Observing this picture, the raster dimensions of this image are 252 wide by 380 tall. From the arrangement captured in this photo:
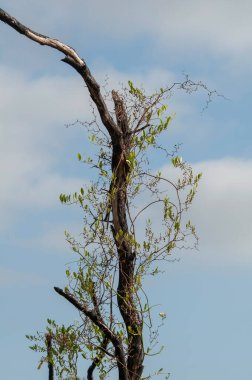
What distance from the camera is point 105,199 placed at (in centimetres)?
785

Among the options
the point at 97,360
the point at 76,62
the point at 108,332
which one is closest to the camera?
the point at 108,332

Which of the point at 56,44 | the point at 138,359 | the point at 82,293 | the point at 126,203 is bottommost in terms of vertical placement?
the point at 138,359

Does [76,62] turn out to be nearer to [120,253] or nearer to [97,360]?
[120,253]

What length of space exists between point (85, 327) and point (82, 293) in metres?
0.37

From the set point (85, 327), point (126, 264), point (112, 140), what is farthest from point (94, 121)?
point (85, 327)

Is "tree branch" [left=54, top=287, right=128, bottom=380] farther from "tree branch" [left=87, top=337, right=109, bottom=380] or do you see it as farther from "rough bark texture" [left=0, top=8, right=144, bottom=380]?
"tree branch" [left=87, top=337, right=109, bottom=380]

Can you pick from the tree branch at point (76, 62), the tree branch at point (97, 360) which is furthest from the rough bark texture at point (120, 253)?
the tree branch at point (97, 360)

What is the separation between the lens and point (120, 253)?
7680 mm

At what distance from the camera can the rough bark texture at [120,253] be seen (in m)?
7.62

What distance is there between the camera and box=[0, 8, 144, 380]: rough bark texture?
7.62 metres

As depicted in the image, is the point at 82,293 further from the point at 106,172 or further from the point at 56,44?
the point at 56,44

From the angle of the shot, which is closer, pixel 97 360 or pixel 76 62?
pixel 76 62

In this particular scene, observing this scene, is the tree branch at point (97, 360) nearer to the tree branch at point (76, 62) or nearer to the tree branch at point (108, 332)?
the tree branch at point (108, 332)

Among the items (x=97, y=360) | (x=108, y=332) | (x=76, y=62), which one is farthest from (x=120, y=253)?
(x=76, y=62)
